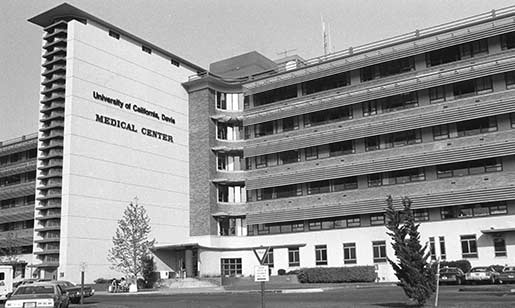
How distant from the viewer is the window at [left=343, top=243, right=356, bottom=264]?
2325 inches

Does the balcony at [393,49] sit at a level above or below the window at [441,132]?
above

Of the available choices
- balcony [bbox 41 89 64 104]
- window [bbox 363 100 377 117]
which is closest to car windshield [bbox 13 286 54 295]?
balcony [bbox 41 89 64 104]

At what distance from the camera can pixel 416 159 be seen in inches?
2221

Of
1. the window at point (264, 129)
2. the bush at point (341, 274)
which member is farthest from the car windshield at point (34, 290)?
the window at point (264, 129)

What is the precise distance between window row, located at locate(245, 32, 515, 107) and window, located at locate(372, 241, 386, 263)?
1735cm

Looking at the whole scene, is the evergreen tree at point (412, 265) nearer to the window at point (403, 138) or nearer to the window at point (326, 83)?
the window at point (403, 138)

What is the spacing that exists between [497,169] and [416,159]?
23.9ft

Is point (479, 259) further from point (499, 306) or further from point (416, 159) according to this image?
point (499, 306)

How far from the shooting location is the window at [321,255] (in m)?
61.0

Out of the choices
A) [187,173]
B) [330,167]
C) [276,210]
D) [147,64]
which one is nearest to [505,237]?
[330,167]

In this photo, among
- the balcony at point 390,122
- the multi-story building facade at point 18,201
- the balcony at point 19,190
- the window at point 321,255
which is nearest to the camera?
the balcony at point 390,122

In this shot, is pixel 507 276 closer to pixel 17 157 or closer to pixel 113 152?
pixel 113 152

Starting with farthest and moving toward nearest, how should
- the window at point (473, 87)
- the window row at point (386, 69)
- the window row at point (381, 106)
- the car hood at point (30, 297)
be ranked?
1. the window row at point (386, 69)
2. the window row at point (381, 106)
3. the window at point (473, 87)
4. the car hood at point (30, 297)

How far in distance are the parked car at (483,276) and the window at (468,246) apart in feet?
30.1
